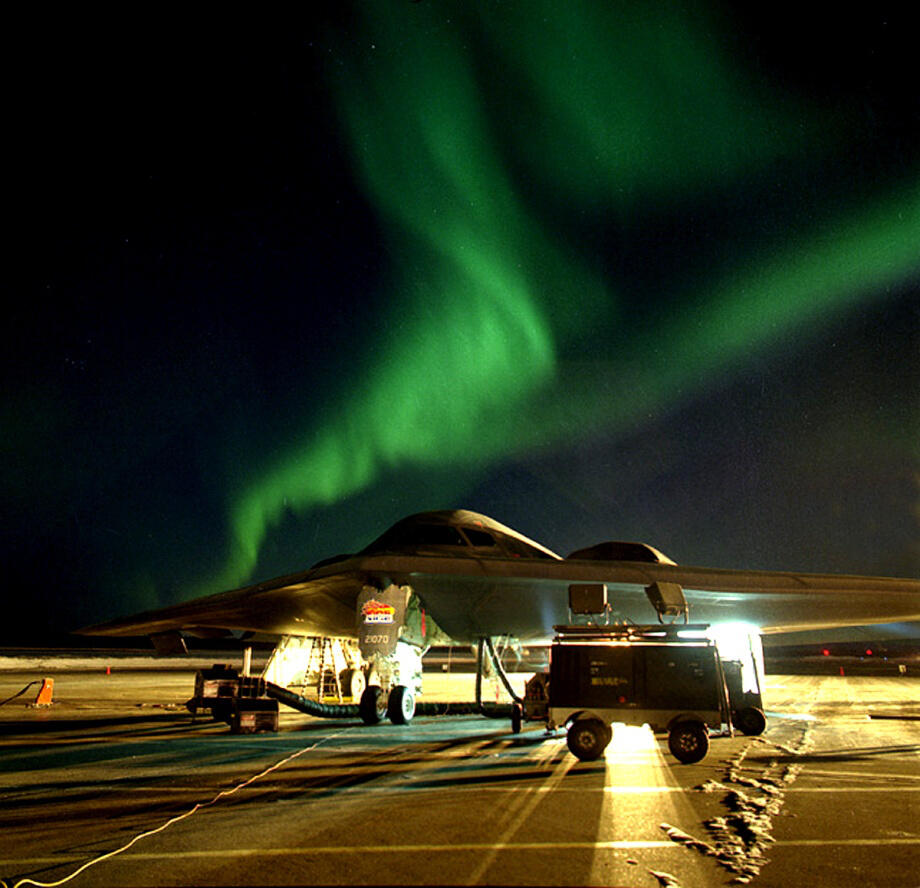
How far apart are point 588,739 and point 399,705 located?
18.9 ft

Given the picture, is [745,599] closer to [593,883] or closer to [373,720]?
[373,720]

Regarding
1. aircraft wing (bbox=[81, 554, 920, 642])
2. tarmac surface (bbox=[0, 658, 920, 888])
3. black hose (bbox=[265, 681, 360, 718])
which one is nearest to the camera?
tarmac surface (bbox=[0, 658, 920, 888])

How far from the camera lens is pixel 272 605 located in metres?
15.6

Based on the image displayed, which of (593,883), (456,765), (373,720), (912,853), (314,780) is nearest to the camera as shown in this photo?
(593,883)

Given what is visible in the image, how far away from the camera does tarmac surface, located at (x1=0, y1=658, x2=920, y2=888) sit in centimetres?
455

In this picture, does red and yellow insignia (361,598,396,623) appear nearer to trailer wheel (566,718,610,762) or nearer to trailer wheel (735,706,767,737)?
trailer wheel (566,718,610,762)

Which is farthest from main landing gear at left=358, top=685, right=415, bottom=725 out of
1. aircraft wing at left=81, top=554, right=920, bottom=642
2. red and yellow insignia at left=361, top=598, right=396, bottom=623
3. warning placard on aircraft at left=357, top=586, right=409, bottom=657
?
red and yellow insignia at left=361, top=598, right=396, bottom=623

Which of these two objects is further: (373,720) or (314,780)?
(373,720)

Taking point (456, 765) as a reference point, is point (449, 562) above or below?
above

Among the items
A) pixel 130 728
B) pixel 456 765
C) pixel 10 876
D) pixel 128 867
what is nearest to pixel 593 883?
pixel 128 867

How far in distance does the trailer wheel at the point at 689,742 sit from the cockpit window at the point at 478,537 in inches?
255

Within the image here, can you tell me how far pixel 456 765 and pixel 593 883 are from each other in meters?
5.18

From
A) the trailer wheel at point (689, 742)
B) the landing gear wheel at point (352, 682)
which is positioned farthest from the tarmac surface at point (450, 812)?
the landing gear wheel at point (352, 682)

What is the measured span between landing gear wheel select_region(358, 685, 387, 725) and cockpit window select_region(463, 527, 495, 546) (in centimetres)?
343
